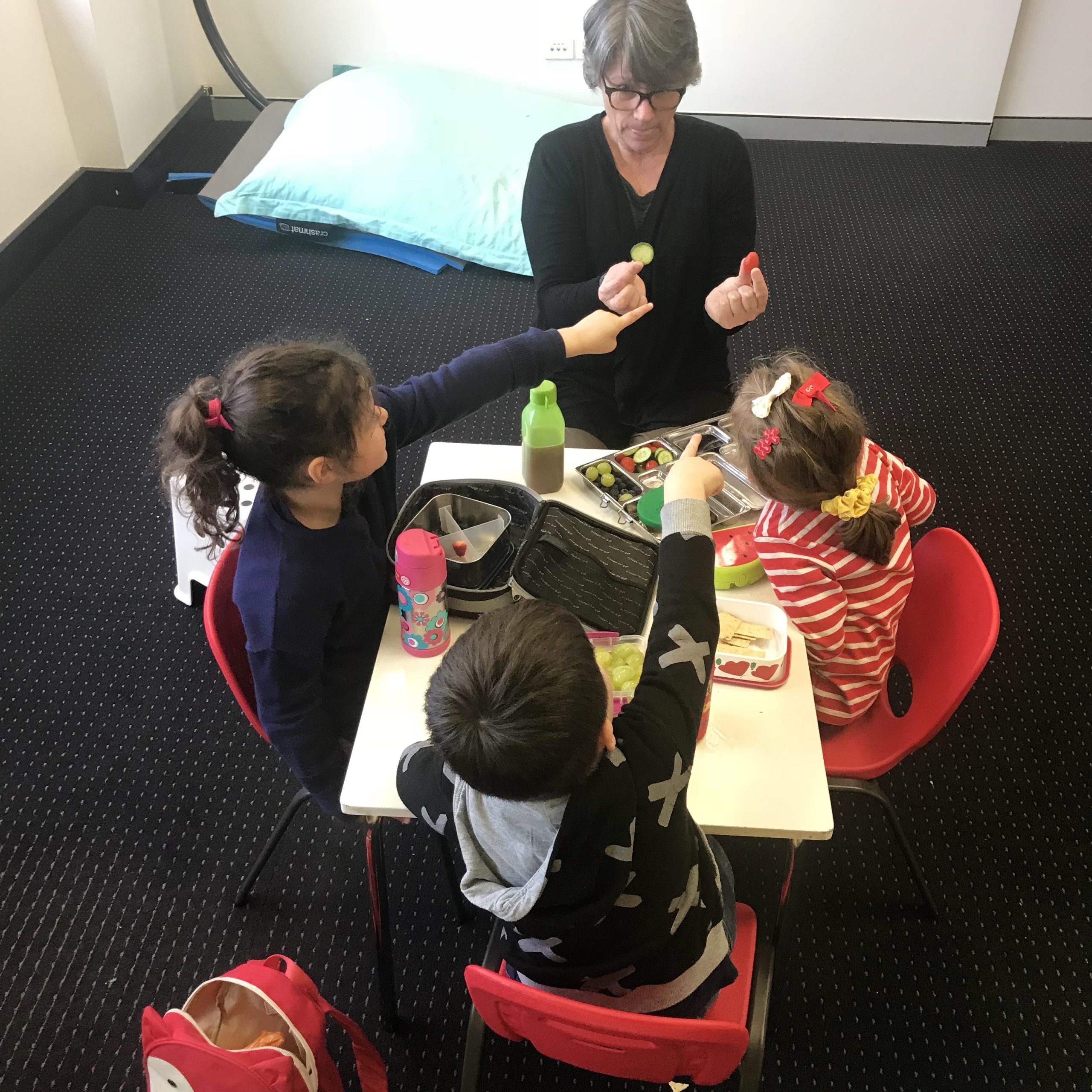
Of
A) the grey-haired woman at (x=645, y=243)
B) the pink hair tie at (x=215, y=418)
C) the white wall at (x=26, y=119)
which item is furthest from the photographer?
the white wall at (x=26, y=119)

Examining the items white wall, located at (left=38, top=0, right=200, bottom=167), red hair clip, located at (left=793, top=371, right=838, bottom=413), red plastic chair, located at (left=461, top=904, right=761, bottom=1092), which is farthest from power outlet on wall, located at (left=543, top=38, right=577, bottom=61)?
red plastic chair, located at (left=461, top=904, right=761, bottom=1092)

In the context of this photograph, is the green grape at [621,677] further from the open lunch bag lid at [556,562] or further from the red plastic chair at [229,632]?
the red plastic chair at [229,632]

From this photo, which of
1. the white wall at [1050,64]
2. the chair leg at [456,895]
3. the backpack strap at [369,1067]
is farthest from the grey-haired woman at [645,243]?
the white wall at [1050,64]

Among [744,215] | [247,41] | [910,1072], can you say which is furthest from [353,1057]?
[247,41]

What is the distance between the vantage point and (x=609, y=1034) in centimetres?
91

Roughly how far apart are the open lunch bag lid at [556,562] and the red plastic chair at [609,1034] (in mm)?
471

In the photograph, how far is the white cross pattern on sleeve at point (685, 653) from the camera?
1078mm

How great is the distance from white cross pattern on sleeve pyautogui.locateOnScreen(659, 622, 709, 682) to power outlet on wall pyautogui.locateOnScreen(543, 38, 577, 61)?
323cm

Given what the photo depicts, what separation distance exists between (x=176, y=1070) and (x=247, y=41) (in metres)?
3.75

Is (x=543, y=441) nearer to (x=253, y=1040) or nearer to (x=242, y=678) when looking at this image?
(x=242, y=678)

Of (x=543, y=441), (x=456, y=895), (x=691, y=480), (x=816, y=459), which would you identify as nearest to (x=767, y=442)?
(x=816, y=459)

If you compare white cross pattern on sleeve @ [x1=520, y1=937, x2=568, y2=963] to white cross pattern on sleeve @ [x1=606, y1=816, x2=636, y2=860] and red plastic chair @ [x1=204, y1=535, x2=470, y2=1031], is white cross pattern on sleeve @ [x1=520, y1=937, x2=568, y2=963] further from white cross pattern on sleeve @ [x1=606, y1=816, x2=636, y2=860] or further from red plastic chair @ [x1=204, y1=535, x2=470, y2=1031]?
red plastic chair @ [x1=204, y1=535, x2=470, y2=1031]

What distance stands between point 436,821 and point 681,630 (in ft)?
1.09

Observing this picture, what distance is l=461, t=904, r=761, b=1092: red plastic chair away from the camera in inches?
34.7
